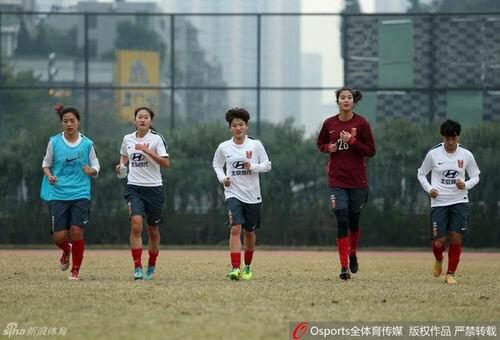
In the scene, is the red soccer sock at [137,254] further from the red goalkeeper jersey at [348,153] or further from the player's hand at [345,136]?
the player's hand at [345,136]

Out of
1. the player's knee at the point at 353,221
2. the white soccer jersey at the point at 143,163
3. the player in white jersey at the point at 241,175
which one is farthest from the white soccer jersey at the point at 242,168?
the player's knee at the point at 353,221

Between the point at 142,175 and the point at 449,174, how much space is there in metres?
3.52

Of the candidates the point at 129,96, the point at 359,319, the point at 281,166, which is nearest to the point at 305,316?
the point at 359,319

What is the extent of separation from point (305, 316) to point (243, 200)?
165 inches

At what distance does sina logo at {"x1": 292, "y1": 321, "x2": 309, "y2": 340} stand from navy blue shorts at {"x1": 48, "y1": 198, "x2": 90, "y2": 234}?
490cm

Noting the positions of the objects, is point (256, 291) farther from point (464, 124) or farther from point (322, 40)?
point (322, 40)

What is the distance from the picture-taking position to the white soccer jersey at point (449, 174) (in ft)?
44.7

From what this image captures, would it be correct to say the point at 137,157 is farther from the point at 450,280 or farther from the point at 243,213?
the point at 450,280

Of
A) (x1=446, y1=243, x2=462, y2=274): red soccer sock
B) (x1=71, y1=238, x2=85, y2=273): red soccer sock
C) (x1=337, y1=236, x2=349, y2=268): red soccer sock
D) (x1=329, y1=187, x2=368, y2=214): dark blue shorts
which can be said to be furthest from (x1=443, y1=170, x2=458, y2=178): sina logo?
(x1=71, y1=238, x2=85, y2=273): red soccer sock

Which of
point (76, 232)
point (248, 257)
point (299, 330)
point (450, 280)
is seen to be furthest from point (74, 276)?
point (299, 330)

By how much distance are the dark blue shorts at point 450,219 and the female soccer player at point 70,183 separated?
3926 mm


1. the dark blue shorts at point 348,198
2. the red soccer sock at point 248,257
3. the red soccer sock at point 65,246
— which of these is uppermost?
the dark blue shorts at point 348,198

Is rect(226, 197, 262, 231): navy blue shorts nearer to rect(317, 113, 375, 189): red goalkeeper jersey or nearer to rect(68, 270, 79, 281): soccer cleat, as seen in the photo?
rect(317, 113, 375, 189): red goalkeeper jersey

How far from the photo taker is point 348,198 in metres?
13.8
